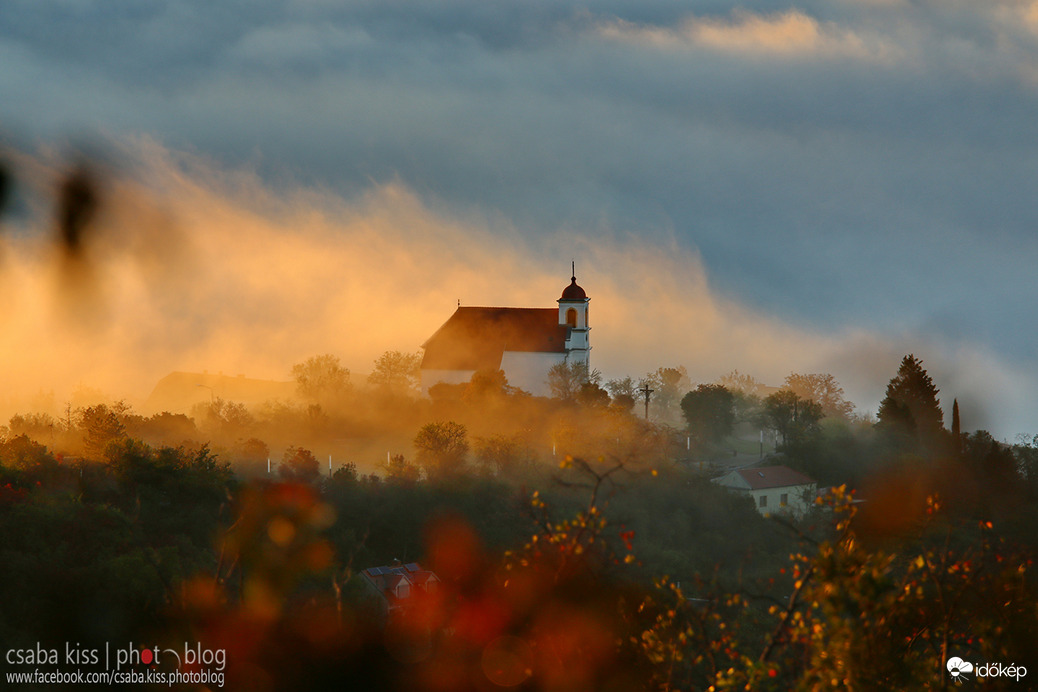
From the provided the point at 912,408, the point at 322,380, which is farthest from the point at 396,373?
the point at 912,408

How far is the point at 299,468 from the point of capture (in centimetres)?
4703

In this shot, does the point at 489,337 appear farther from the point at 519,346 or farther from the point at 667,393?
the point at 667,393

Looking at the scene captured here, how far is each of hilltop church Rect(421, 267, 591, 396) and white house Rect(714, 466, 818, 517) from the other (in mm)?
16763

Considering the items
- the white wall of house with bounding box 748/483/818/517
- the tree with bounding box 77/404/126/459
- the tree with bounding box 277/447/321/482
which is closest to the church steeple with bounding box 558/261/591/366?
the white wall of house with bounding box 748/483/818/517

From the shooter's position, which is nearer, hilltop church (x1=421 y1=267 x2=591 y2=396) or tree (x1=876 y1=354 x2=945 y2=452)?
tree (x1=876 y1=354 x2=945 y2=452)

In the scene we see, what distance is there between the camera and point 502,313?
75438mm

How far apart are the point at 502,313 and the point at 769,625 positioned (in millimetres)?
44190

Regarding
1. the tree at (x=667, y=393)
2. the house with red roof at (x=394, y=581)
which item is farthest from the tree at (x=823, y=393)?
the house with red roof at (x=394, y=581)

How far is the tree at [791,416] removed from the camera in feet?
229

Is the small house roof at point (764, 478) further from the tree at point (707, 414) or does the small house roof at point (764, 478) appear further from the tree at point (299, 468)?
the tree at point (299, 468)

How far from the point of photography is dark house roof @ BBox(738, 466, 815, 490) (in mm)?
57844

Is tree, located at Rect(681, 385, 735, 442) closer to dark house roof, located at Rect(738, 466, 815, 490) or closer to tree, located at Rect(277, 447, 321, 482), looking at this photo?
dark house roof, located at Rect(738, 466, 815, 490)

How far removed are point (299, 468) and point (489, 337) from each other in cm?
2846

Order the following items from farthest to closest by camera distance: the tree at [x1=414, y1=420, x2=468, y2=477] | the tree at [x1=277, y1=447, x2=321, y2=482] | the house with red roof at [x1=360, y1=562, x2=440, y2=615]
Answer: the tree at [x1=414, y1=420, x2=468, y2=477], the tree at [x1=277, y1=447, x2=321, y2=482], the house with red roof at [x1=360, y1=562, x2=440, y2=615]
